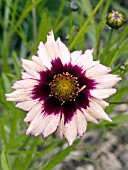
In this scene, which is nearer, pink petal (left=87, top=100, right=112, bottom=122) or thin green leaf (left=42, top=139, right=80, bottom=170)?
pink petal (left=87, top=100, right=112, bottom=122)

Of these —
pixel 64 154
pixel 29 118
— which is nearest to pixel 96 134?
pixel 64 154

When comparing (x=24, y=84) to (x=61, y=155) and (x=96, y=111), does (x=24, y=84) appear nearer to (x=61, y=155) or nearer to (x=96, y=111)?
(x=96, y=111)

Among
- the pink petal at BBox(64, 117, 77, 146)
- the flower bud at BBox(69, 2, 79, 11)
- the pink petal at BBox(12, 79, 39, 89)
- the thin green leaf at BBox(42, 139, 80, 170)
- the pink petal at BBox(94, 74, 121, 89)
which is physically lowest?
the thin green leaf at BBox(42, 139, 80, 170)

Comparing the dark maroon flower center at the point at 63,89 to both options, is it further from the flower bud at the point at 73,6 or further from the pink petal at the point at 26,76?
the flower bud at the point at 73,6

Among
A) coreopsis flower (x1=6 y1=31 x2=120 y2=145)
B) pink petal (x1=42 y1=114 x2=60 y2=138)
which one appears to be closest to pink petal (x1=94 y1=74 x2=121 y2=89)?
coreopsis flower (x1=6 y1=31 x2=120 y2=145)

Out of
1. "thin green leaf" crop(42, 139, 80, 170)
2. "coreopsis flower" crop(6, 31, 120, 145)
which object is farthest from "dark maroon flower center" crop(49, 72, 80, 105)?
"thin green leaf" crop(42, 139, 80, 170)

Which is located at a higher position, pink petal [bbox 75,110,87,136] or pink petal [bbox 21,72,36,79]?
pink petal [bbox 21,72,36,79]

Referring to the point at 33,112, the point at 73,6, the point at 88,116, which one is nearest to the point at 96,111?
the point at 88,116

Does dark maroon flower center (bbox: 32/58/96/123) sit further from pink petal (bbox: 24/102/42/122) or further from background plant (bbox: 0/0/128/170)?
background plant (bbox: 0/0/128/170)
